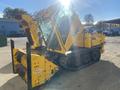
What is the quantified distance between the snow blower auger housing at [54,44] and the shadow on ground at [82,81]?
400 mm

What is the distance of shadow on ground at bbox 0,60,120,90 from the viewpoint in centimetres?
609

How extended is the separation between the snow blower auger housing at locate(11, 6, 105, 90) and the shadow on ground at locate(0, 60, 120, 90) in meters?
0.40

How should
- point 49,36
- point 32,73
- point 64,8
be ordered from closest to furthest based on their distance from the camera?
1. point 32,73
2. point 64,8
3. point 49,36

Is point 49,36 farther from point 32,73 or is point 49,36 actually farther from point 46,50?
point 32,73

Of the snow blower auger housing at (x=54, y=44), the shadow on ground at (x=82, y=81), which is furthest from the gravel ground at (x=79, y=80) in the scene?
the snow blower auger housing at (x=54, y=44)

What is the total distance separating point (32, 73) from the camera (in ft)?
17.1

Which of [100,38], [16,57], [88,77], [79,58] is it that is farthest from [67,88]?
[100,38]

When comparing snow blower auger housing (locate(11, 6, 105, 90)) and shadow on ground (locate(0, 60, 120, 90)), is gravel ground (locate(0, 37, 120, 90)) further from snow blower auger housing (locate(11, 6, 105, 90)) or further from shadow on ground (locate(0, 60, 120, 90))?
snow blower auger housing (locate(11, 6, 105, 90))

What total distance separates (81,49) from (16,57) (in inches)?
132

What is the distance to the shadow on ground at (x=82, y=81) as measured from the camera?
609 cm

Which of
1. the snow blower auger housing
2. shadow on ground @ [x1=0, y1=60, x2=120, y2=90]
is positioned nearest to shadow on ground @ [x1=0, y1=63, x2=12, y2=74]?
shadow on ground @ [x1=0, y1=60, x2=120, y2=90]

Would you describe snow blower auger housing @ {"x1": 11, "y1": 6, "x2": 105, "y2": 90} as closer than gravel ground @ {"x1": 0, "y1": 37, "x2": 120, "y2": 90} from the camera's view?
Yes

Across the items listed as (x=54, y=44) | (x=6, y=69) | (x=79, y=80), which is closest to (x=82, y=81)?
(x=79, y=80)

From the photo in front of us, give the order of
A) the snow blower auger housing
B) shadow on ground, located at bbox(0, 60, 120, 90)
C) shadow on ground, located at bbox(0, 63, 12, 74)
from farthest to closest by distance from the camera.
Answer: shadow on ground, located at bbox(0, 63, 12, 74)
shadow on ground, located at bbox(0, 60, 120, 90)
the snow blower auger housing
